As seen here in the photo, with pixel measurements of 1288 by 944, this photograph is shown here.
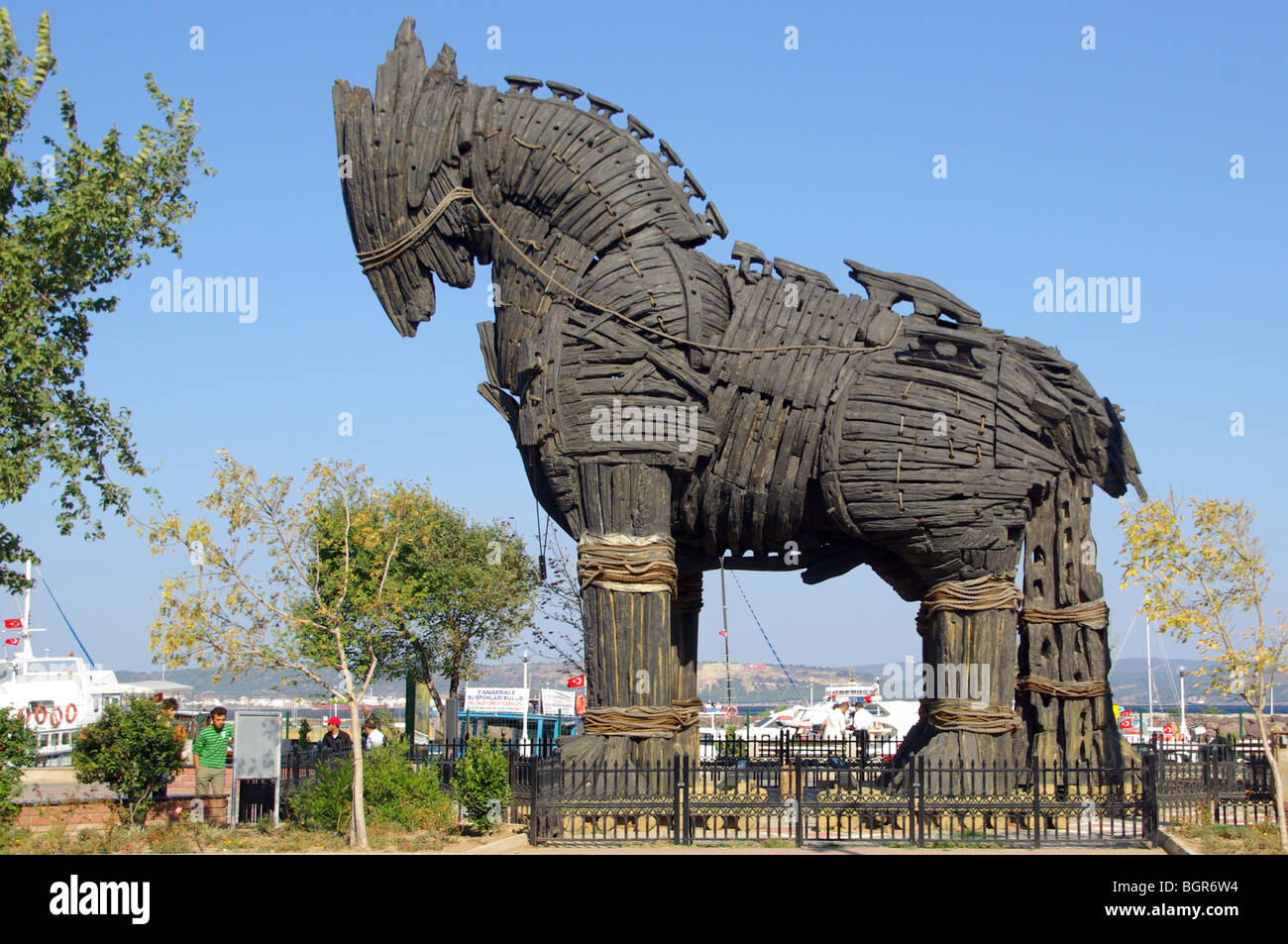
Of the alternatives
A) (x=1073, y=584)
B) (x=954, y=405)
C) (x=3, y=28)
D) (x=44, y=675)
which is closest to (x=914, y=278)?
(x=954, y=405)

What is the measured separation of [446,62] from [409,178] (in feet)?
4.70

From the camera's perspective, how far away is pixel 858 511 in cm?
1298

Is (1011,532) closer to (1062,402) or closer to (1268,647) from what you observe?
(1062,402)

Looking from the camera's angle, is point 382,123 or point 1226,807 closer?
point 382,123

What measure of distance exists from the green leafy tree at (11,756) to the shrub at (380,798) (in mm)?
2788

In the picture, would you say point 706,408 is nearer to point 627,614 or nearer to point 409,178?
point 627,614

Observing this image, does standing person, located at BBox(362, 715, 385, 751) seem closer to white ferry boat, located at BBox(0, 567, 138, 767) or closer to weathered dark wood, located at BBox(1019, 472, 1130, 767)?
weathered dark wood, located at BBox(1019, 472, 1130, 767)

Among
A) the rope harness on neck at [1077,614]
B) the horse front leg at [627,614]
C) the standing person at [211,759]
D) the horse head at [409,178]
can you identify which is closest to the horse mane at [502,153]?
the horse head at [409,178]

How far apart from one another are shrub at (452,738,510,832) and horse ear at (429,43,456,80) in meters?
7.24

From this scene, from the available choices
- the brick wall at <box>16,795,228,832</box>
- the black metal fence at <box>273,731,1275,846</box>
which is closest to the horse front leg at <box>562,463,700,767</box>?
the black metal fence at <box>273,731,1275,846</box>

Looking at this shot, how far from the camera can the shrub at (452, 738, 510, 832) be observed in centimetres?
1230

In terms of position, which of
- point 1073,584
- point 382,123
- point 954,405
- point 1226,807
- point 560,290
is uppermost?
point 382,123

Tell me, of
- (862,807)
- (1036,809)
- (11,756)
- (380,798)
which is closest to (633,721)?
(862,807)

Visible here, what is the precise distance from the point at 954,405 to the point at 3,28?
10298mm
